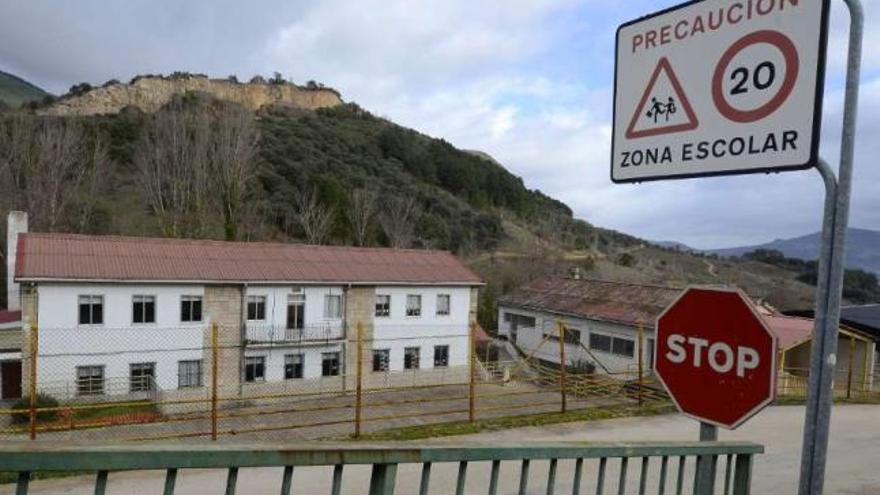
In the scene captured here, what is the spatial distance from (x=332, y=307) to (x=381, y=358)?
3.05 m

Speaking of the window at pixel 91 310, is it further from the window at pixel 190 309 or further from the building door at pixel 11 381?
the building door at pixel 11 381

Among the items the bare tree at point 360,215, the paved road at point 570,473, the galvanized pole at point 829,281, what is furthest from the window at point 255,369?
the bare tree at point 360,215

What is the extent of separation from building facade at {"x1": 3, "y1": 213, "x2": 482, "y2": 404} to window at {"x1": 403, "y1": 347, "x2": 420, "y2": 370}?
61mm

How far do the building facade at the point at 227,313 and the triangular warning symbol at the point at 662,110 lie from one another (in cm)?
1823

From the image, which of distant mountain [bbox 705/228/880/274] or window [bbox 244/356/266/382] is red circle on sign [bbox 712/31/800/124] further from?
window [bbox 244/356/266/382]

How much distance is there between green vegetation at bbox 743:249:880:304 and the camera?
60.2m

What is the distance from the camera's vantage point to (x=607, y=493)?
771 centimetres

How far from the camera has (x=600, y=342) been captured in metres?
30.5

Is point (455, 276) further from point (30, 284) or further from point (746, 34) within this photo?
point (746, 34)

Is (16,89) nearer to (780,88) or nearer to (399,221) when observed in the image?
(399,221)

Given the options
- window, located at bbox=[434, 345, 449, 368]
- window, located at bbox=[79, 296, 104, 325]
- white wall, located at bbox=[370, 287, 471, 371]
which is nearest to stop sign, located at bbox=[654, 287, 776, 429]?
window, located at bbox=[79, 296, 104, 325]

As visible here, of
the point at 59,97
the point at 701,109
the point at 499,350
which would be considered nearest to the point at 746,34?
the point at 701,109

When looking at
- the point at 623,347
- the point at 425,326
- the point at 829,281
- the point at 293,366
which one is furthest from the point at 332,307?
the point at 829,281

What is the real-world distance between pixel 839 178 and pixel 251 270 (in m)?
25.4
